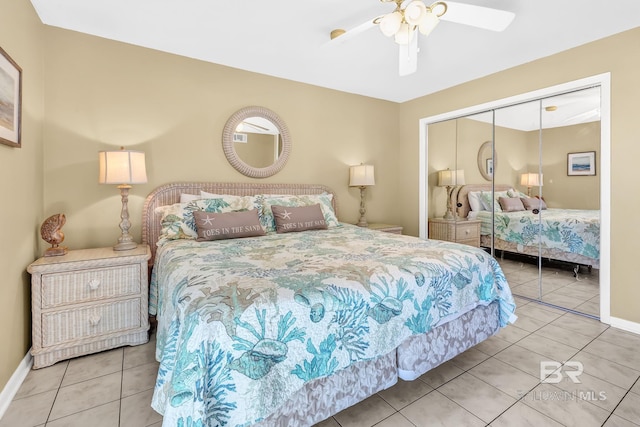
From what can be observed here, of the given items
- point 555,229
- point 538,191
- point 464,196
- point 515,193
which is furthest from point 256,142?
point 555,229

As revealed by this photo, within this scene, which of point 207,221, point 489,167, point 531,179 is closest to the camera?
point 207,221

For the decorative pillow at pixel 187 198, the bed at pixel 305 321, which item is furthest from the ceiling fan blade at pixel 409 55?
the decorative pillow at pixel 187 198

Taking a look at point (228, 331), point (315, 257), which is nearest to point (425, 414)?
point (315, 257)

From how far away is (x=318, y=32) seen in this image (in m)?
2.53

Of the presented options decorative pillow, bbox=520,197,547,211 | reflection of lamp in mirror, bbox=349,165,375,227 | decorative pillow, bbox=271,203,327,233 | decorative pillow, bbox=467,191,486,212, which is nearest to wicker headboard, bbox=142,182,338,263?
decorative pillow, bbox=271,203,327,233

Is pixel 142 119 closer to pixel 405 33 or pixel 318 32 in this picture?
pixel 318 32

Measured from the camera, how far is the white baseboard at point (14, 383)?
1.62 metres

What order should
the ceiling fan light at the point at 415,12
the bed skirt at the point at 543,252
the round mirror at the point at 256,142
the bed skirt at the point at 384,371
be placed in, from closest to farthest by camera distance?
the bed skirt at the point at 384,371 < the ceiling fan light at the point at 415,12 < the bed skirt at the point at 543,252 < the round mirror at the point at 256,142

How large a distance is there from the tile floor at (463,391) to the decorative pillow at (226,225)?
935mm

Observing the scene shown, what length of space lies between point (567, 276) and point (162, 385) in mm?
3496

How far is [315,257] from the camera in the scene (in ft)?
6.10

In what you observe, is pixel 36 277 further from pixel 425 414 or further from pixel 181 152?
pixel 425 414

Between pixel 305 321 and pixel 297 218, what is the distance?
5.48ft

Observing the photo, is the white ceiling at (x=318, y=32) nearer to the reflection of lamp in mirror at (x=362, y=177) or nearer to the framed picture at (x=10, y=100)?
the framed picture at (x=10, y=100)
